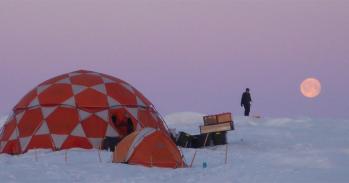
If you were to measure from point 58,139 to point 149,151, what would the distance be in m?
5.21

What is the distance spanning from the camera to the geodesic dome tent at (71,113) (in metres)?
22.9

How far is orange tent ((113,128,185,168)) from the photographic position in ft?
60.9

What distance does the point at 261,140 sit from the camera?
2742cm

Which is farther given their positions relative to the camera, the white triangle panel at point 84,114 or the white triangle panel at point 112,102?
the white triangle panel at point 112,102

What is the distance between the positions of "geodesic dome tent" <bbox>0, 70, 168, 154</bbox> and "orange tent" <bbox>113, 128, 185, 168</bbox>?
4.05m

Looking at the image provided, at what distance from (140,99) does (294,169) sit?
1085 cm

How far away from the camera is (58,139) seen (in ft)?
74.5

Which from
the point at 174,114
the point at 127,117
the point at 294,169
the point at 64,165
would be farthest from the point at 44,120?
the point at 174,114

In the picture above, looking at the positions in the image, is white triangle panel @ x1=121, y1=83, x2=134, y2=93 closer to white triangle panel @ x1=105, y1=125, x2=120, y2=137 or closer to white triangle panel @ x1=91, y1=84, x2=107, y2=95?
white triangle panel @ x1=91, y1=84, x2=107, y2=95

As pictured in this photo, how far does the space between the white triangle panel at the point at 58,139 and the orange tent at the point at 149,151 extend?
13.2 ft

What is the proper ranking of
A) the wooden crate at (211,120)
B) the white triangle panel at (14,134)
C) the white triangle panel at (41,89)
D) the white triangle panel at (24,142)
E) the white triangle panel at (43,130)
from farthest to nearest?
the wooden crate at (211,120)
the white triangle panel at (41,89)
the white triangle panel at (14,134)
the white triangle panel at (43,130)
the white triangle panel at (24,142)

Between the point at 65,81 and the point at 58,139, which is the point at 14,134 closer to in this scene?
the point at 58,139

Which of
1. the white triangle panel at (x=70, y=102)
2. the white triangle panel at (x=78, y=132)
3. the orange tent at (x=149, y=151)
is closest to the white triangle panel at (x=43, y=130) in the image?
the white triangle panel at (x=78, y=132)

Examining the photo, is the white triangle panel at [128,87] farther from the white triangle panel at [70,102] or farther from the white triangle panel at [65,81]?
the white triangle panel at [70,102]
